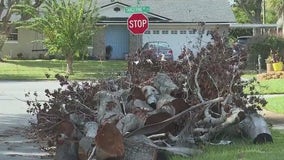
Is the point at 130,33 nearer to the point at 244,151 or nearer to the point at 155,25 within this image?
the point at 155,25

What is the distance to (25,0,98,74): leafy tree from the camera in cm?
2886

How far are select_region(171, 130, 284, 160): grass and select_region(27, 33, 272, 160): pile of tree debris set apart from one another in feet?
0.66

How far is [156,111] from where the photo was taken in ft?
28.9

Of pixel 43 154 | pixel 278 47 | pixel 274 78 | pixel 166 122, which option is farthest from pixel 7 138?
pixel 278 47

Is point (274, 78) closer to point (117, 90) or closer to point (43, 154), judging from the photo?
point (117, 90)

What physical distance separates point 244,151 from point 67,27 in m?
21.3

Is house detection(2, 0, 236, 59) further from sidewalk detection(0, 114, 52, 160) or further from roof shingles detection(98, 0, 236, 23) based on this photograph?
sidewalk detection(0, 114, 52, 160)

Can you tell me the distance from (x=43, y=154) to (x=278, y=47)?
24159mm

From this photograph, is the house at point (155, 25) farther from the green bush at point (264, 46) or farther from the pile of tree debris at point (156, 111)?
the pile of tree debris at point (156, 111)

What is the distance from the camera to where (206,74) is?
10.3 metres

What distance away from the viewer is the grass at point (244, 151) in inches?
315

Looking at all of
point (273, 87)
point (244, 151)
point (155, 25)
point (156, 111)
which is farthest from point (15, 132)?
point (155, 25)

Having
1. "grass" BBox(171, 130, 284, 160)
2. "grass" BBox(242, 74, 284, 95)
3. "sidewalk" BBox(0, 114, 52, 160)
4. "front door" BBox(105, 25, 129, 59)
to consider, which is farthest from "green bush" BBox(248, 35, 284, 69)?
"grass" BBox(171, 130, 284, 160)

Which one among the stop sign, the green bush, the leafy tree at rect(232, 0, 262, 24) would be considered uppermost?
the leafy tree at rect(232, 0, 262, 24)
